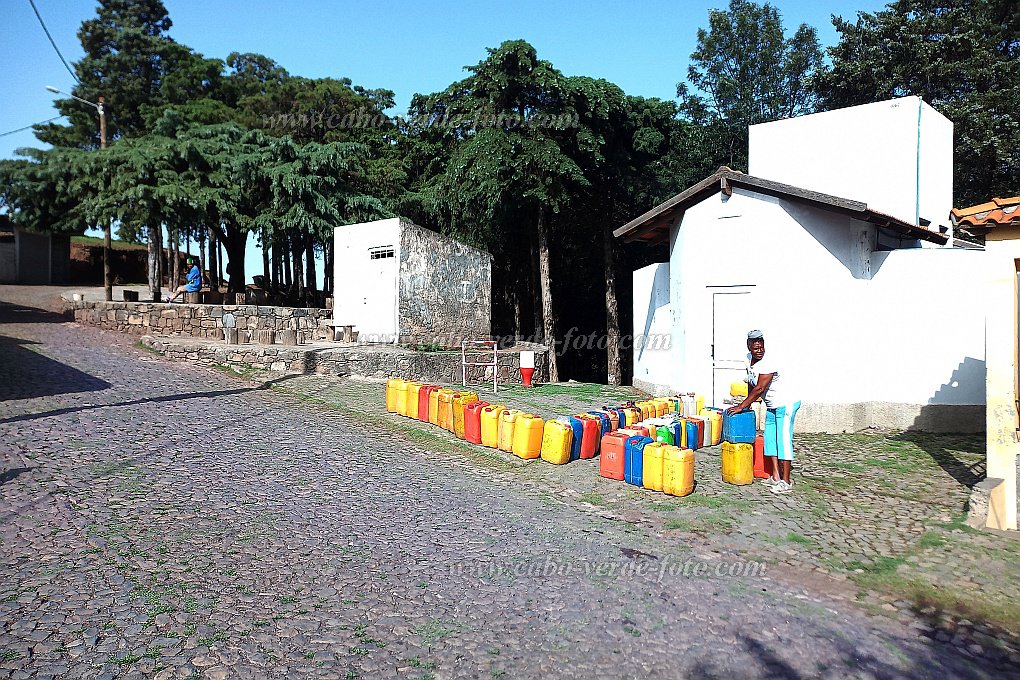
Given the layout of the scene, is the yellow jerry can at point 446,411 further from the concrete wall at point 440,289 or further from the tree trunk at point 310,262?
the tree trunk at point 310,262

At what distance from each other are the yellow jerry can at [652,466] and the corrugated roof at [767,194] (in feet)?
17.6

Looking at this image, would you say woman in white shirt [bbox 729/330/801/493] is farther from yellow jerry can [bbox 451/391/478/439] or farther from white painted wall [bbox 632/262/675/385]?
white painted wall [bbox 632/262/675/385]

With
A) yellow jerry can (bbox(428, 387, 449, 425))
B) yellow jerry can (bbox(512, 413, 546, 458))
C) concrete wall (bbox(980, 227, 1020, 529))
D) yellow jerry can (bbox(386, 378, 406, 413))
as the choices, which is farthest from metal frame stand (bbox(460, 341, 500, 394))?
concrete wall (bbox(980, 227, 1020, 529))

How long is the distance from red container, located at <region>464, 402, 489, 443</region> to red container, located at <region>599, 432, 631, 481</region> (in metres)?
2.22

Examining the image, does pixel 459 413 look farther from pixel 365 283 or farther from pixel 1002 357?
pixel 365 283

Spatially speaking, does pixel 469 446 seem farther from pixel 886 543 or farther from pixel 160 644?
pixel 160 644

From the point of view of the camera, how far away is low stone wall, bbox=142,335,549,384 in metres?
15.5

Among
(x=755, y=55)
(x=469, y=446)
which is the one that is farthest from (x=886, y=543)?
(x=755, y=55)

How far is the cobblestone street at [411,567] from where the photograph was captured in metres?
4.15

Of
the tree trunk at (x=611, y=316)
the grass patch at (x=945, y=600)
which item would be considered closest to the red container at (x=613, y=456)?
the grass patch at (x=945, y=600)

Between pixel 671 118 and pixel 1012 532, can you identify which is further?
pixel 671 118

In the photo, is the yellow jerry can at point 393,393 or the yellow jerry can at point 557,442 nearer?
the yellow jerry can at point 557,442

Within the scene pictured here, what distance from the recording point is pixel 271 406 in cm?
1187

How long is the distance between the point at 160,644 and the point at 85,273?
132ft
